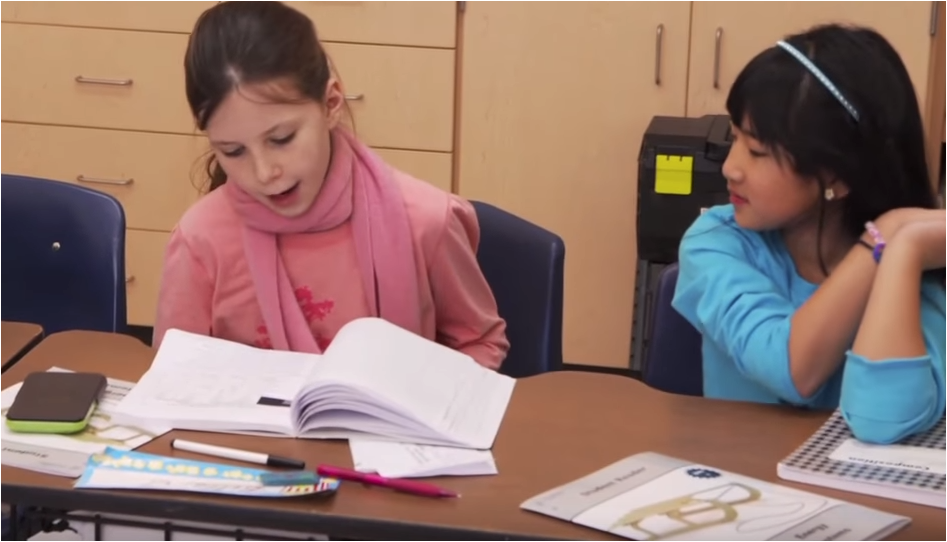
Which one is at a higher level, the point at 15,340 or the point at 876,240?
the point at 876,240

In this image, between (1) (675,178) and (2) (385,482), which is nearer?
(2) (385,482)

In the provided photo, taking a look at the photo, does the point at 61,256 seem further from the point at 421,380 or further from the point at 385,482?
the point at 385,482

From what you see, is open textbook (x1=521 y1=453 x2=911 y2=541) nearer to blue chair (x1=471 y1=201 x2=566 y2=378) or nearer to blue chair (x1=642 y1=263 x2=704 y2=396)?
blue chair (x1=642 y1=263 x2=704 y2=396)

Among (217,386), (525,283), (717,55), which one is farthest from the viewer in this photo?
(717,55)

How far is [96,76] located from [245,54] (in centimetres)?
180

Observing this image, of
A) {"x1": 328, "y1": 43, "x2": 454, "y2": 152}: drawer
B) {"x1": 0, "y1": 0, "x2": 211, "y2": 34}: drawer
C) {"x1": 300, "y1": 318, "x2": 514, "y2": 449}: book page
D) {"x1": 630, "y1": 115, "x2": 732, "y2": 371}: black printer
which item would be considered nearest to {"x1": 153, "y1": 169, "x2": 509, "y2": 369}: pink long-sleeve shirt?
{"x1": 300, "y1": 318, "x2": 514, "y2": 449}: book page

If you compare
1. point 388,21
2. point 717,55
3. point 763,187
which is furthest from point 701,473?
point 388,21

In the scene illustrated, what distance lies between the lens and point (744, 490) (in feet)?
3.68

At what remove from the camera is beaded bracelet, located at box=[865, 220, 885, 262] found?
135 cm

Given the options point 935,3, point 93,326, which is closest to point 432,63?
point 935,3

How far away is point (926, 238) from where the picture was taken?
1331 millimetres

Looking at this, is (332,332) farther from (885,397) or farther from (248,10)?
(885,397)

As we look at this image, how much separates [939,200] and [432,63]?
5.61ft

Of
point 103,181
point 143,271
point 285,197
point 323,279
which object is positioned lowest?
point 143,271
